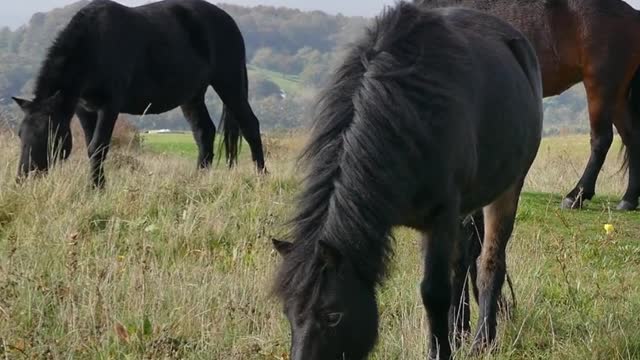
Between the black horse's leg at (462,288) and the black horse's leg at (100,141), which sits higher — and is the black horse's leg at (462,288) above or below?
above

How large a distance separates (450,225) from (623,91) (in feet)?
19.5

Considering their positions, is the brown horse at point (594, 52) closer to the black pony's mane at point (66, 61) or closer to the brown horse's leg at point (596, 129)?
the brown horse's leg at point (596, 129)

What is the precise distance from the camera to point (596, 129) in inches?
349

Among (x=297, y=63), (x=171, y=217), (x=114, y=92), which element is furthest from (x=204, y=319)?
(x=297, y=63)

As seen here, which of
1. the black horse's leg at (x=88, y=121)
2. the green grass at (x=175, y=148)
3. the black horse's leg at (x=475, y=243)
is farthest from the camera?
the green grass at (x=175, y=148)

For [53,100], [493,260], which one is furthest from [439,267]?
[53,100]

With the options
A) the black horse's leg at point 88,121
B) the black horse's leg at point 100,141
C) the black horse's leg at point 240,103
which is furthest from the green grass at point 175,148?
the black horse's leg at point 100,141

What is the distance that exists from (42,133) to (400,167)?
5.15 m

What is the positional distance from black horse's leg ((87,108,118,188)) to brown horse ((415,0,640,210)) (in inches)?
148

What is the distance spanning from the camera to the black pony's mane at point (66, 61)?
794 centimetres

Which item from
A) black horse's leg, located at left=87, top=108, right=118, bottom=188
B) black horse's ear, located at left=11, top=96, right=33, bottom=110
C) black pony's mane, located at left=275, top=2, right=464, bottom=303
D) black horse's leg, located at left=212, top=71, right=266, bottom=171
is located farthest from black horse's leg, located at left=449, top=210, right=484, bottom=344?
black horse's leg, located at left=212, top=71, right=266, bottom=171

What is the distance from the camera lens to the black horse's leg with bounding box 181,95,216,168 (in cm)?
1084

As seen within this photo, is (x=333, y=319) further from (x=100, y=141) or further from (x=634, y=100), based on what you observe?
(x=634, y=100)

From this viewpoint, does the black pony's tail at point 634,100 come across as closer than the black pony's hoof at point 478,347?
No
